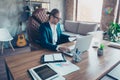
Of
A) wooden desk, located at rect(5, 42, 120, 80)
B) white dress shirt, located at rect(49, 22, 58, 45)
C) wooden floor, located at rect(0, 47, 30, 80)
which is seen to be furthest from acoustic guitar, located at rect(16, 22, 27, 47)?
wooden desk, located at rect(5, 42, 120, 80)

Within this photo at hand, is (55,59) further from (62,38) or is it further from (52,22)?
(62,38)

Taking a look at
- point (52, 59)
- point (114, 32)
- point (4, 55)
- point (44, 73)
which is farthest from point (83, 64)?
point (4, 55)

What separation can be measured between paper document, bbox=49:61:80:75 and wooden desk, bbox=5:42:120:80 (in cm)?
5

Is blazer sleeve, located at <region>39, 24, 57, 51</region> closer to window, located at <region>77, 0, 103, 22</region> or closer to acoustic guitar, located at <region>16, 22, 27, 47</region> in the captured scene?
acoustic guitar, located at <region>16, 22, 27, 47</region>

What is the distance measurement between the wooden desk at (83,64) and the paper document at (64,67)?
5 cm

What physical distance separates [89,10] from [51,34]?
2.92 metres

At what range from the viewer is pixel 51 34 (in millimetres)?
2012

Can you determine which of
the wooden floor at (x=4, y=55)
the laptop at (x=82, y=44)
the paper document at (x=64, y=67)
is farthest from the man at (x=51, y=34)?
the wooden floor at (x=4, y=55)

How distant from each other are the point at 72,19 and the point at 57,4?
0.81m

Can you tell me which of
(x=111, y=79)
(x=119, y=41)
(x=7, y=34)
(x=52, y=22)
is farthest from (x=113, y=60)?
(x=7, y=34)

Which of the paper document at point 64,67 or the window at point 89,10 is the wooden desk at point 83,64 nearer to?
the paper document at point 64,67

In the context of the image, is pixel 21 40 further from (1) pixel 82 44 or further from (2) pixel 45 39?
(1) pixel 82 44

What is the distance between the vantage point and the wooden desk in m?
1.06

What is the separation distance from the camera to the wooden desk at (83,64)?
1058 mm
